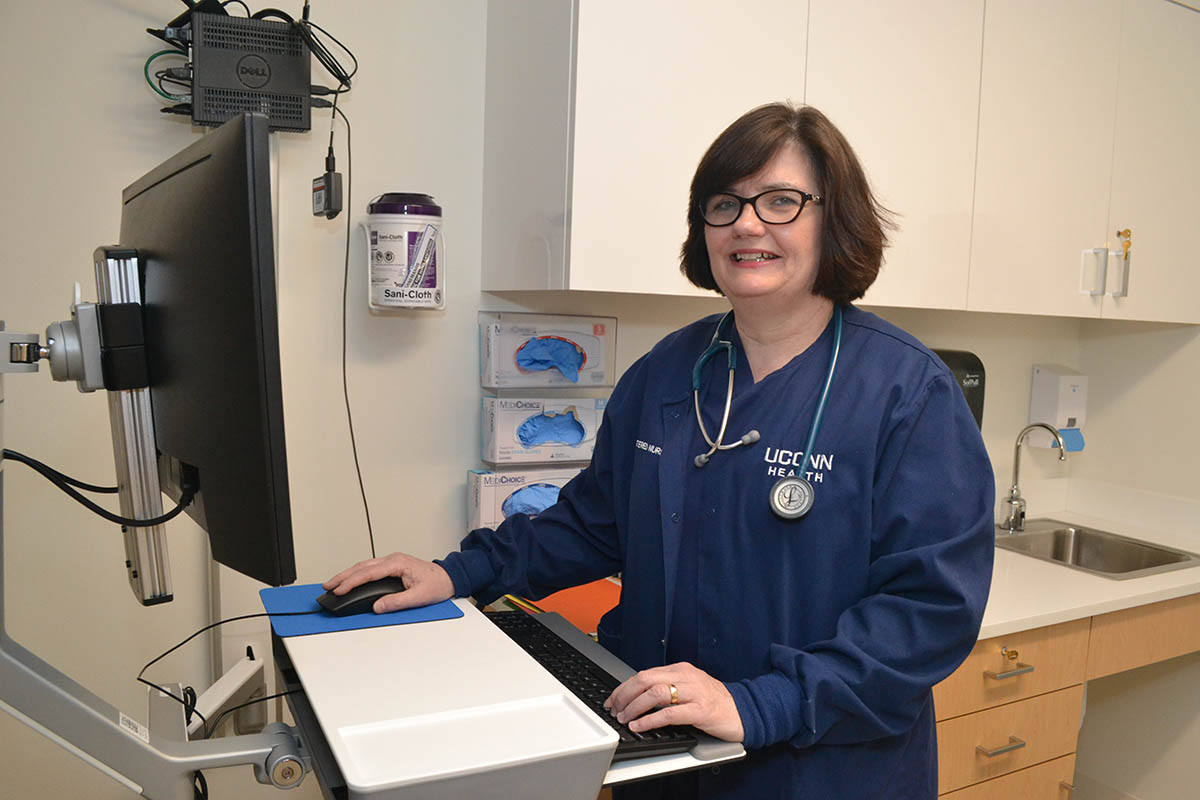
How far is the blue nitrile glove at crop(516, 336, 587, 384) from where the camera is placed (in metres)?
1.95

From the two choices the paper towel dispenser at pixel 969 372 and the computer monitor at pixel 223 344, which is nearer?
the computer monitor at pixel 223 344

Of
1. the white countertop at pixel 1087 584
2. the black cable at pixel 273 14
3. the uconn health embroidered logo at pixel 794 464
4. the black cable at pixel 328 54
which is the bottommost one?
the white countertop at pixel 1087 584

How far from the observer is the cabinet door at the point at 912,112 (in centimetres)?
186

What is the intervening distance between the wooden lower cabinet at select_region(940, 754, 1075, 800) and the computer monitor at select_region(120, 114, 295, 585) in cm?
166

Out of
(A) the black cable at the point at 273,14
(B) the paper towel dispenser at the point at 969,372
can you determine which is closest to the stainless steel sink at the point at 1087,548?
(B) the paper towel dispenser at the point at 969,372

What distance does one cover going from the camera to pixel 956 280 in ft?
6.86

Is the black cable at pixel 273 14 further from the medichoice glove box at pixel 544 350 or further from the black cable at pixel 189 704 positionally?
the black cable at pixel 189 704

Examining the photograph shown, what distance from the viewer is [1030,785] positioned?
2.01 metres

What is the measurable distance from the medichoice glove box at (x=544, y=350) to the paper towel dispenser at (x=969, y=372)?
1042 millimetres

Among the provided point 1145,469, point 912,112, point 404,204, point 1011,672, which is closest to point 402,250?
point 404,204

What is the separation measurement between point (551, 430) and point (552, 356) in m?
0.16

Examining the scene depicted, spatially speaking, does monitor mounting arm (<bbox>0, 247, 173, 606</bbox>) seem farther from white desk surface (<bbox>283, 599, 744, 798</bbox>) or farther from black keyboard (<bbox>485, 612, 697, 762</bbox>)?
black keyboard (<bbox>485, 612, 697, 762</bbox>)

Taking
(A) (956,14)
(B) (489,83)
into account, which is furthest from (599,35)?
(A) (956,14)

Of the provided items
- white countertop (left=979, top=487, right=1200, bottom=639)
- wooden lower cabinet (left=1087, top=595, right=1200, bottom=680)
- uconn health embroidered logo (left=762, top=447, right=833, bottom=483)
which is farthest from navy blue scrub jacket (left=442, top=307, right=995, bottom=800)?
wooden lower cabinet (left=1087, top=595, right=1200, bottom=680)
